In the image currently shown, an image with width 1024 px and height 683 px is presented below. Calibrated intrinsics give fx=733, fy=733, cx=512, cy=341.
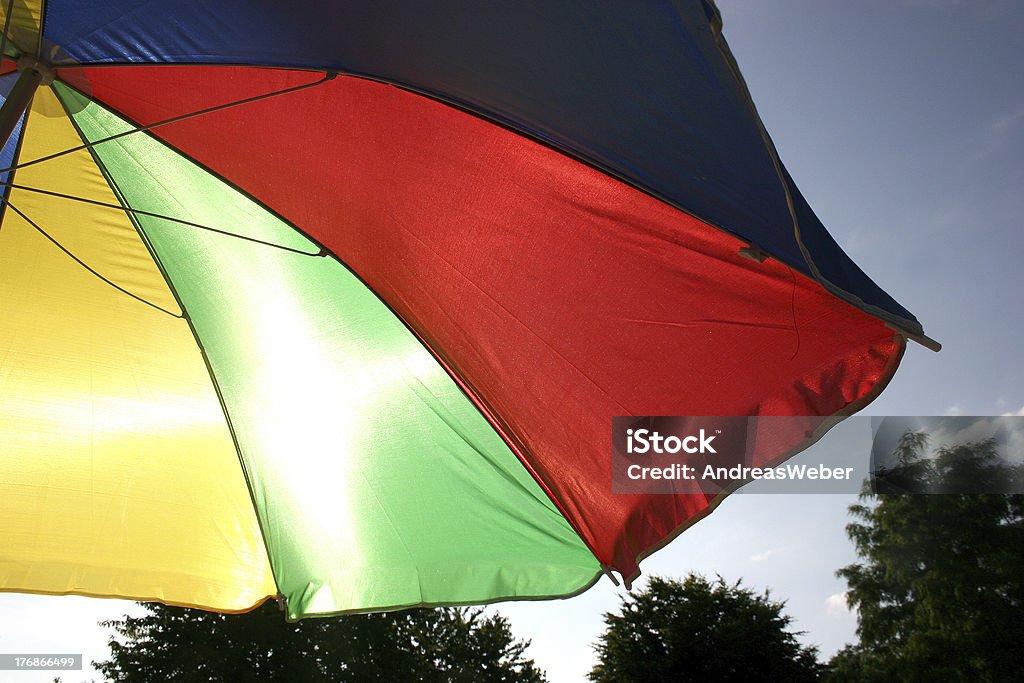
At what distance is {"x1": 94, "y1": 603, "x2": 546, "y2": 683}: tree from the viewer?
62.8 ft

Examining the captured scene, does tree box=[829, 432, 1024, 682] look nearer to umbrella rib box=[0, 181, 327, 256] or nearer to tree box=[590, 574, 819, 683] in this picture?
tree box=[590, 574, 819, 683]

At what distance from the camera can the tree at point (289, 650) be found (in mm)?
19141

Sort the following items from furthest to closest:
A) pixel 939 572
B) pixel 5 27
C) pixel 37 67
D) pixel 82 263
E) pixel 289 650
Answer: pixel 939 572 → pixel 289 650 → pixel 82 263 → pixel 37 67 → pixel 5 27

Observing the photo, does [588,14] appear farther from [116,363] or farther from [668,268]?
[116,363]

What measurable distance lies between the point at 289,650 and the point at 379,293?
20.3 metres

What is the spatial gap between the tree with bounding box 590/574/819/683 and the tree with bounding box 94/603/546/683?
441 cm

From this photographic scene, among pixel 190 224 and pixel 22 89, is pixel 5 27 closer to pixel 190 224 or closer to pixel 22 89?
pixel 22 89

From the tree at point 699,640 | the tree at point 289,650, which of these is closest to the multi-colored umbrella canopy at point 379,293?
the tree at point 289,650

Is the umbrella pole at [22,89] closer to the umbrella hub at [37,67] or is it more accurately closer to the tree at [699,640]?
the umbrella hub at [37,67]

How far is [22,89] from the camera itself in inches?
78.5

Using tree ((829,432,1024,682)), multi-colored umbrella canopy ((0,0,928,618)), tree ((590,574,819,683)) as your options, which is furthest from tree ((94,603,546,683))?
multi-colored umbrella canopy ((0,0,928,618))

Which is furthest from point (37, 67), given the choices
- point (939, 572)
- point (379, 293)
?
point (939, 572)

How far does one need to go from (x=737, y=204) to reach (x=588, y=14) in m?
0.57

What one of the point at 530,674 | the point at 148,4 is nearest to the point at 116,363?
the point at 148,4
